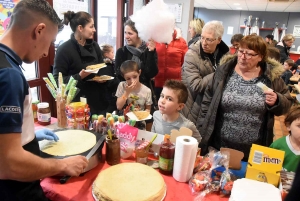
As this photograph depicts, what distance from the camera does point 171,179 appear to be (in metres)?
1.24

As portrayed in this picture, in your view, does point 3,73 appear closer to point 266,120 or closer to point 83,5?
point 266,120

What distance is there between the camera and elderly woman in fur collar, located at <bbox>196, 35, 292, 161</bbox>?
1.75 m

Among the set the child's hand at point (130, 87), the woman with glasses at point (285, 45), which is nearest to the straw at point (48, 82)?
the child's hand at point (130, 87)

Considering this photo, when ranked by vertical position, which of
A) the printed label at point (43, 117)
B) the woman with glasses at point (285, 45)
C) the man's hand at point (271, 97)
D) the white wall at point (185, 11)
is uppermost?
the white wall at point (185, 11)

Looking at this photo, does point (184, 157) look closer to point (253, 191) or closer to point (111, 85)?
point (253, 191)

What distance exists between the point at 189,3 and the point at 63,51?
3724 millimetres

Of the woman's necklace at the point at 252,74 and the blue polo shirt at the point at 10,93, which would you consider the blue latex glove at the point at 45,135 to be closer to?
the blue polo shirt at the point at 10,93

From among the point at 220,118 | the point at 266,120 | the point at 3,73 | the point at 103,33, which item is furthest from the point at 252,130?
the point at 103,33

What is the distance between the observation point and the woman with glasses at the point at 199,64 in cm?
216

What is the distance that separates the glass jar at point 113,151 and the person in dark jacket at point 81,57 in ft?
3.18

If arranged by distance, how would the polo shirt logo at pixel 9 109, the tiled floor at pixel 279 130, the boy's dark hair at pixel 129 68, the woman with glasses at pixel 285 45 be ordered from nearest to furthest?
the polo shirt logo at pixel 9 109 < the boy's dark hair at pixel 129 68 < the tiled floor at pixel 279 130 < the woman with glasses at pixel 285 45

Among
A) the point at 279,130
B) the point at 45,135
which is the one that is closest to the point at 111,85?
the point at 45,135

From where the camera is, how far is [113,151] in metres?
1.33

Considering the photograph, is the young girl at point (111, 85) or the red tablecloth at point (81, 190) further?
the young girl at point (111, 85)
